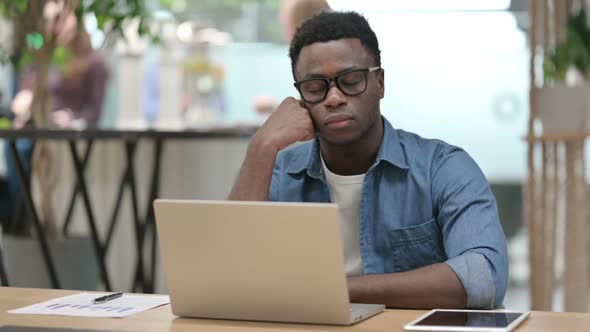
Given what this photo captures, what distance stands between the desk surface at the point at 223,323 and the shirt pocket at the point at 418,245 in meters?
0.38

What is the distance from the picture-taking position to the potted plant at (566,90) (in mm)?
3511

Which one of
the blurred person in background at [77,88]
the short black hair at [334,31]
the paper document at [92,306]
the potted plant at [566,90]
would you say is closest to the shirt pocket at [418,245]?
the short black hair at [334,31]

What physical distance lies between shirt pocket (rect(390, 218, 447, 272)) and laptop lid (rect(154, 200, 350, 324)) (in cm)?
55

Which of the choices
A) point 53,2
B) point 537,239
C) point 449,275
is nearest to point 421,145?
point 449,275

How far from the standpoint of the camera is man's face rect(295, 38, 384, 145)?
2.04 metres

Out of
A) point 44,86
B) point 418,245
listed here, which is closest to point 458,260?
point 418,245

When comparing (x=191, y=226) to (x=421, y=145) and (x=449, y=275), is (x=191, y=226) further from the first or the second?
(x=421, y=145)

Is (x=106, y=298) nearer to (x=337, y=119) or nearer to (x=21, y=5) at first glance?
(x=337, y=119)

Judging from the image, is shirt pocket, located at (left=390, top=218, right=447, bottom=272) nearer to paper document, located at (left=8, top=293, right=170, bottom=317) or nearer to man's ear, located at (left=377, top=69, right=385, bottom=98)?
man's ear, located at (left=377, top=69, right=385, bottom=98)

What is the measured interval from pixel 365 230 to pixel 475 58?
99.5 inches

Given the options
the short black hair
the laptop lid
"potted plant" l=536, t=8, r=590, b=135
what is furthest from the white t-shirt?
"potted plant" l=536, t=8, r=590, b=135

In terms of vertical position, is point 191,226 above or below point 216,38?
below

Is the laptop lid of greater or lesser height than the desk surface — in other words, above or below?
above

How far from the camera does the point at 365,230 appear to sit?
2.11m
